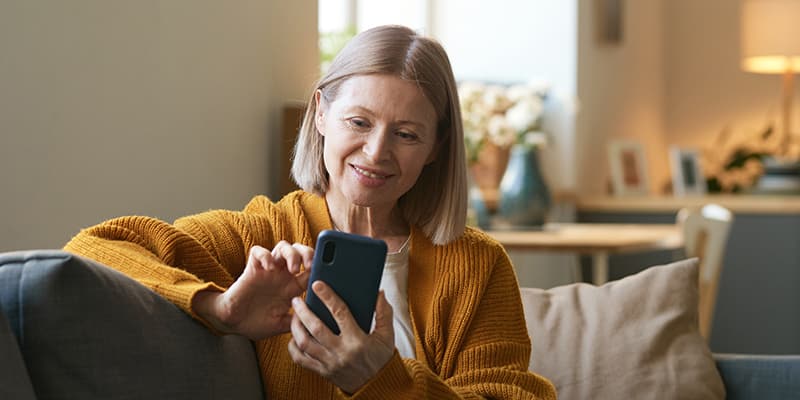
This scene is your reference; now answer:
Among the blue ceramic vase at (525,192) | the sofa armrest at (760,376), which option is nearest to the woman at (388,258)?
the sofa armrest at (760,376)

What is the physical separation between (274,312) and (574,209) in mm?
3867

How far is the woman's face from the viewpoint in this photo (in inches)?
55.1

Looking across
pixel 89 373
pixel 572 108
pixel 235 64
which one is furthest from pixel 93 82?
pixel 572 108

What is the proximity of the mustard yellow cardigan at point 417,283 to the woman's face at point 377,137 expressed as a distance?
10 centimetres

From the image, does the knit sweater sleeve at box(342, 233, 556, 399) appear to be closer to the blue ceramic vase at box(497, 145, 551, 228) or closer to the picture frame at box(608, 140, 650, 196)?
the blue ceramic vase at box(497, 145, 551, 228)

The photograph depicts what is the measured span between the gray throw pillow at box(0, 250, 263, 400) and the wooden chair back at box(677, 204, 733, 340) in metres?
2.91

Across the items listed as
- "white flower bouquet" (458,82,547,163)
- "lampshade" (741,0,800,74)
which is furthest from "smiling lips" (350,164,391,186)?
"lampshade" (741,0,800,74)

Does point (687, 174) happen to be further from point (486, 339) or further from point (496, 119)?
point (486, 339)

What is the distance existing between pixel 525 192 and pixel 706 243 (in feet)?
2.16

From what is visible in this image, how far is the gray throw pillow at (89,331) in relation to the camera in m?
0.98

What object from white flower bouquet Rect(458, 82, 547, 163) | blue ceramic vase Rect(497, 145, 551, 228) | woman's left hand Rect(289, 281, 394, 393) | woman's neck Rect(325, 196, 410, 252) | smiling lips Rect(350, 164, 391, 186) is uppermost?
smiling lips Rect(350, 164, 391, 186)

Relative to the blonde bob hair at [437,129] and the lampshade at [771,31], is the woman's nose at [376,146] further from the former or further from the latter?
the lampshade at [771,31]

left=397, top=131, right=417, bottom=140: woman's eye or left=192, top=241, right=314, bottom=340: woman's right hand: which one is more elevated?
left=397, top=131, right=417, bottom=140: woman's eye

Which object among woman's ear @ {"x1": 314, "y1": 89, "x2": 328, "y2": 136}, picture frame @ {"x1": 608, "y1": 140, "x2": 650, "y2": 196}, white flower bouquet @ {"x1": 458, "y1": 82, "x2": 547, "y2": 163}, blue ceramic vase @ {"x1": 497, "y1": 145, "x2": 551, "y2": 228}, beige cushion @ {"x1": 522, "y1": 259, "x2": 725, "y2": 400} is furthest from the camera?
picture frame @ {"x1": 608, "y1": 140, "x2": 650, "y2": 196}
